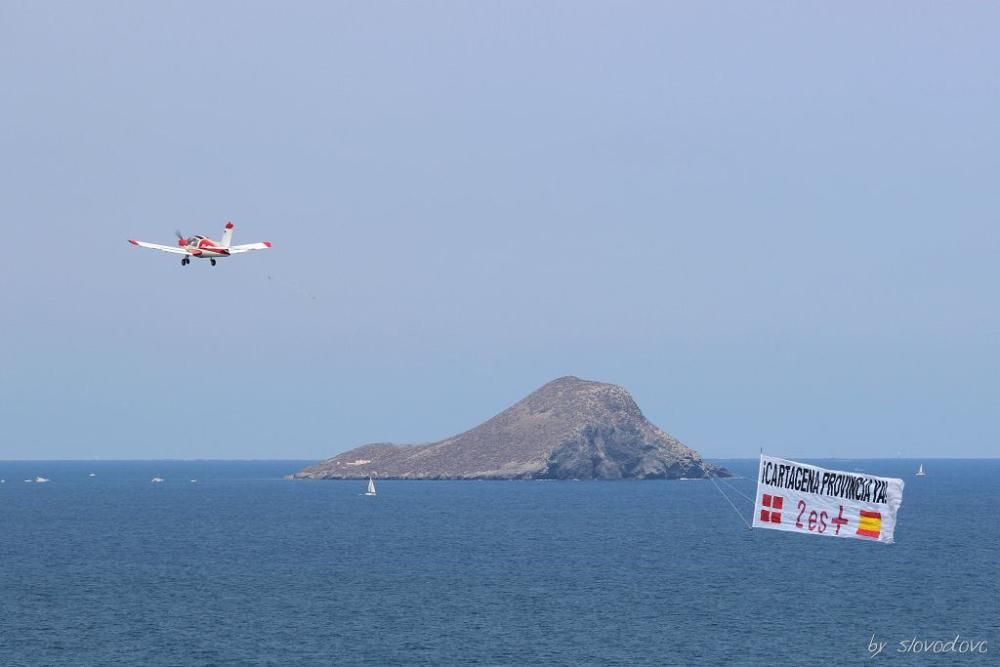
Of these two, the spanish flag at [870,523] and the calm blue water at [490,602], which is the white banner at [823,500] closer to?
the spanish flag at [870,523]

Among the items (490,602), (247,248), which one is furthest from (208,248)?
(490,602)

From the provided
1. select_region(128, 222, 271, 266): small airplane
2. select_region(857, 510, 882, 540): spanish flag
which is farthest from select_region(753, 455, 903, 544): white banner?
select_region(128, 222, 271, 266): small airplane

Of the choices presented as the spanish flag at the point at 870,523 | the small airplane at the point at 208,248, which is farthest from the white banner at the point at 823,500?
the small airplane at the point at 208,248

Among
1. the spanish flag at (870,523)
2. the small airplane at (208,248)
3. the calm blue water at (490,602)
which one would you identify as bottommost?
the calm blue water at (490,602)

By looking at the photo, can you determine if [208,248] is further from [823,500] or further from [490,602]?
[490,602]

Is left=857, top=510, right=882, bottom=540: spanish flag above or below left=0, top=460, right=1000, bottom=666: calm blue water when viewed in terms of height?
above

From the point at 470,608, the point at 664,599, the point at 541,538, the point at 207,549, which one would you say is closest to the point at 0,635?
the point at 470,608

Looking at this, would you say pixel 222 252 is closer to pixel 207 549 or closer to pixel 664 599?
pixel 664 599

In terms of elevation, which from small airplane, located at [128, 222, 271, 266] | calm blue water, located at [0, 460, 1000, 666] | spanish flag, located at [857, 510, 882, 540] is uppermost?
small airplane, located at [128, 222, 271, 266]

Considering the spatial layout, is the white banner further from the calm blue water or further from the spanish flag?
the calm blue water
